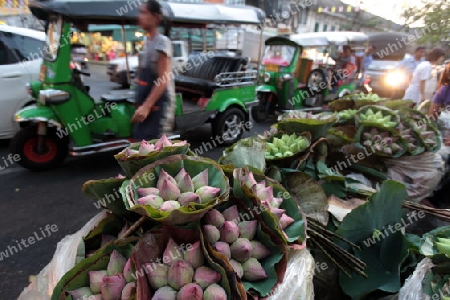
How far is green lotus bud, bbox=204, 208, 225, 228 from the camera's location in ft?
3.27

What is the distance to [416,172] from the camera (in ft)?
8.25

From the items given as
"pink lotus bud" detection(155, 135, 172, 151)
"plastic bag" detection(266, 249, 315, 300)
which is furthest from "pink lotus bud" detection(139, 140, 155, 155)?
"plastic bag" detection(266, 249, 315, 300)

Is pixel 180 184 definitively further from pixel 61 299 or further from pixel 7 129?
pixel 7 129

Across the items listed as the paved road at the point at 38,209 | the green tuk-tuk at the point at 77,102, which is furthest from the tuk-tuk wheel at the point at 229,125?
the paved road at the point at 38,209

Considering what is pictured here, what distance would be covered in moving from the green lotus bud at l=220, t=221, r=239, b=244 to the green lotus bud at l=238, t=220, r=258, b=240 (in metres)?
0.04

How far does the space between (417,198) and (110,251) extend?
96.2 inches

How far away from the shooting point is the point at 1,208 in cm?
Result: 320

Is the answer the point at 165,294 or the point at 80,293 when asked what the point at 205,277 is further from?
the point at 80,293

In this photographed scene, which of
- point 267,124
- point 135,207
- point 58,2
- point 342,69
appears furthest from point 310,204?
point 342,69

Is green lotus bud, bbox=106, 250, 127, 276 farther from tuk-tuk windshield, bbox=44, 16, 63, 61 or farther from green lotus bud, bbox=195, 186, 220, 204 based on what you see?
tuk-tuk windshield, bbox=44, 16, 63, 61

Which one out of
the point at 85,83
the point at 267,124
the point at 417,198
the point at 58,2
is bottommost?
the point at 267,124

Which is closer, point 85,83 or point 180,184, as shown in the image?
point 180,184

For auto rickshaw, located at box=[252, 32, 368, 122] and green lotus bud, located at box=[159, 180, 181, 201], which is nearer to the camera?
green lotus bud, located at box=[159, 180, 181, 201]

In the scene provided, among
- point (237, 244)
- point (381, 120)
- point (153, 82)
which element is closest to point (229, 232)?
point (237, 244)
